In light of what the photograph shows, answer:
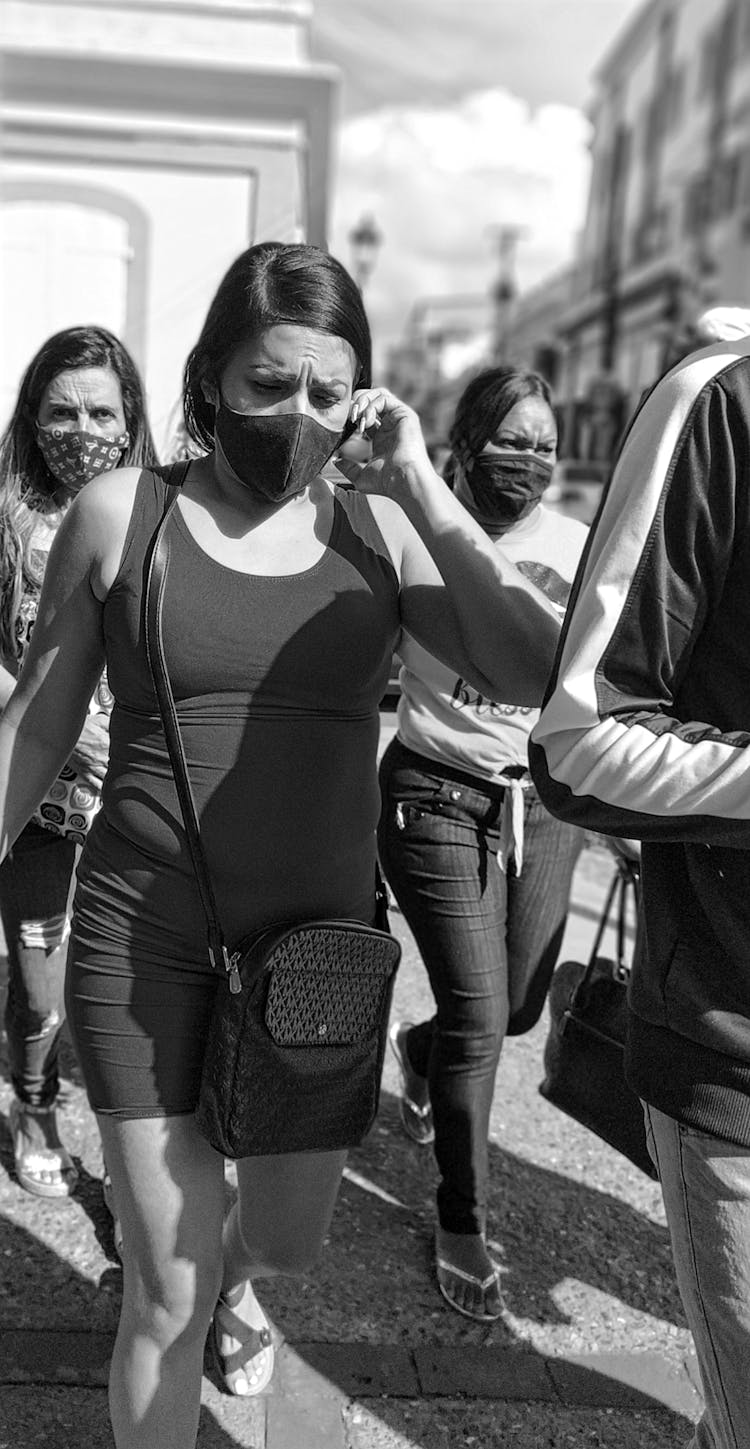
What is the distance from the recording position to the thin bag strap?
1879 millimetres

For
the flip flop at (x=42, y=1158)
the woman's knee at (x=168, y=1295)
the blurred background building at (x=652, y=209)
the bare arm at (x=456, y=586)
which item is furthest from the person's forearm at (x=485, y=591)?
the blurred background building at (x=652, y=209)

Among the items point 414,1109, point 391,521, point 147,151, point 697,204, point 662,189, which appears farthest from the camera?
point 662,189

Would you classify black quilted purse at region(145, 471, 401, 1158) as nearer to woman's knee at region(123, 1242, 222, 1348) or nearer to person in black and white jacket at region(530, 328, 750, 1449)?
woman's knee at region(123, 1242, 222, 1348)

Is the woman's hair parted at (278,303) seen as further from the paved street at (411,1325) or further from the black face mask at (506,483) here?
the paved street at (411,1325)

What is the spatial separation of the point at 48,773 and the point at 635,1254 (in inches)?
78.8

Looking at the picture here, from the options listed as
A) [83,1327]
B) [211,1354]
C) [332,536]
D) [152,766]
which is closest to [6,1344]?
[83,1327]

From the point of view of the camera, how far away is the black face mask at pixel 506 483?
3107mm

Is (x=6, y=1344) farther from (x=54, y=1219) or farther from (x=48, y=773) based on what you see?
(x=48, y=773)

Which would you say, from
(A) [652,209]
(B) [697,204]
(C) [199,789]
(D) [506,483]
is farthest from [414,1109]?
(A) [652,209]

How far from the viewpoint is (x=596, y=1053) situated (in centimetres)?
281

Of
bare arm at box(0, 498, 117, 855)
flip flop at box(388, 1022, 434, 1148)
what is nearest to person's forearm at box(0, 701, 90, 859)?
bare arm at box(0, 498, 117, 855)

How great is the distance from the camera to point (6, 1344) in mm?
2688

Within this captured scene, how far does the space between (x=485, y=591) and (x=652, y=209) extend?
4528 cm

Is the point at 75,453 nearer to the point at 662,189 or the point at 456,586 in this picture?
the point at 456,586
